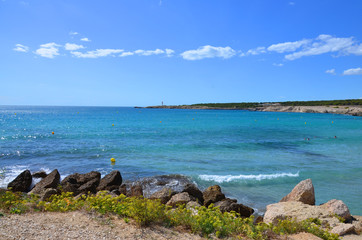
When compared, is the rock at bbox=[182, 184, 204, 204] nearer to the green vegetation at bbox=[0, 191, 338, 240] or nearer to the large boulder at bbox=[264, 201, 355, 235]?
the large boulder at bbox=[264, 201, 355, 235]

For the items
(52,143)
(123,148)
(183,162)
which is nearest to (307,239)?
(183,162)

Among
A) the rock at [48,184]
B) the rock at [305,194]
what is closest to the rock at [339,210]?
the rock at [305,194]

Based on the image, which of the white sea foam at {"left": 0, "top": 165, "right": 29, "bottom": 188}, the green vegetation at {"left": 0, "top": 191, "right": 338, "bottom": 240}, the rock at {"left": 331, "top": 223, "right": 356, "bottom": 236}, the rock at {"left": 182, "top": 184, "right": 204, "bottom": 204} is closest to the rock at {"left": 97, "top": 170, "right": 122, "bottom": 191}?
the rock at {"left": 182, "top": 184, "right": 204, "bottom": 204}

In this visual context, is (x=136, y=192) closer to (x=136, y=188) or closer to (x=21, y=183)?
(x=136, y=188)

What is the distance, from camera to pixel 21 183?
13.6m

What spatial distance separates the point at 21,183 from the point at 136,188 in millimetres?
6471

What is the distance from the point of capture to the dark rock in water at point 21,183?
13469 millimetres

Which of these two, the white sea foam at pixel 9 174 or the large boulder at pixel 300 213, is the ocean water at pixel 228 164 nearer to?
the white sea foam at pixel 9 174

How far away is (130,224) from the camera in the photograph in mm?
6461

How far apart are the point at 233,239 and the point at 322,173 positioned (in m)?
13.6

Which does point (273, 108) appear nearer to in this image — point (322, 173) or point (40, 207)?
point (322, 173)

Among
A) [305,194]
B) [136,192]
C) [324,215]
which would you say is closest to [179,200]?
[136,192]

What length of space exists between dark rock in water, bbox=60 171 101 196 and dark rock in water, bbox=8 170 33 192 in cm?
186

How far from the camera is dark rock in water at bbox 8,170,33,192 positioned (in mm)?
13469
